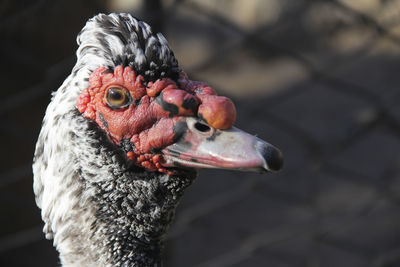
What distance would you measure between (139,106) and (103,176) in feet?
0.66

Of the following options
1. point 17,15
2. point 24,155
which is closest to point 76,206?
point 17,15

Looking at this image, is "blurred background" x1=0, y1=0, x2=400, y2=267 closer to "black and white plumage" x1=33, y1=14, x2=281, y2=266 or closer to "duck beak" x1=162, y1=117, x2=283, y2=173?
"black and white plumage" x1=33, y1=14, x2=281, y2=266

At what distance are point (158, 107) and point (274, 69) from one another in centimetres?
413

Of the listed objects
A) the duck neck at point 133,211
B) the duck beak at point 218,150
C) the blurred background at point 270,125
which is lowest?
the blurred background at point 270,125

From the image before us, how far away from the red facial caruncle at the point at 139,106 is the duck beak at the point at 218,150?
23 mm

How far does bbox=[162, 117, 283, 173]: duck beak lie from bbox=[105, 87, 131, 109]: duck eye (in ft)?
0.48

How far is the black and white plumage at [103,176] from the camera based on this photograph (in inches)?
61.3

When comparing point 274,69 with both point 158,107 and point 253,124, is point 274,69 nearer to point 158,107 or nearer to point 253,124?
point 253,124

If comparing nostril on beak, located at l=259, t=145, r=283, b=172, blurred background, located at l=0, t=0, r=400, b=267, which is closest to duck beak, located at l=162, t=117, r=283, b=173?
nostril on beak, located at l=259, t=145, r=283, b=172

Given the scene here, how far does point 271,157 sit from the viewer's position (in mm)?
1448

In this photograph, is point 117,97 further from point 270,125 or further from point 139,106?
point 270,125

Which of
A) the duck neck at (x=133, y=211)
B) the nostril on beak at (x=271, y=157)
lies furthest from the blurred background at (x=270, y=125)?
the nostril on beak at (x=271, y=157)

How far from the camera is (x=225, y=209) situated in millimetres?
4359

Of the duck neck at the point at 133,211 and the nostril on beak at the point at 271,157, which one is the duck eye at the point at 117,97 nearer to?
the duck neck at the point at 133,211
